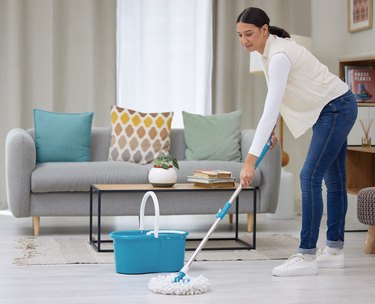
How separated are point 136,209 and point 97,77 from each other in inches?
75.6

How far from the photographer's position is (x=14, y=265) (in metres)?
4.01

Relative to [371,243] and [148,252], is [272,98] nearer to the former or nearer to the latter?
[148,252]

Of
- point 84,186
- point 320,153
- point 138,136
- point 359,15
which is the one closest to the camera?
point 320,153

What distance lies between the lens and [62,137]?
5.51 meters

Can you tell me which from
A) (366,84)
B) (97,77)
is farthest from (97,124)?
(366,84)

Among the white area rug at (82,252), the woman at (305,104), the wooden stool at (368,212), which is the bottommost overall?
the white area rug at (82,252)

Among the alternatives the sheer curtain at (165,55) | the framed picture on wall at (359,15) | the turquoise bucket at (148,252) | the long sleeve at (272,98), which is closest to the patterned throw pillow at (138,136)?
the sheer curtain at (165,55)

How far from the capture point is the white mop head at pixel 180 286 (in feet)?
10.8

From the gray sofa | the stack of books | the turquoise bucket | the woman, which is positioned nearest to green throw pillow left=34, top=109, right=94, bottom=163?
the gray sofa

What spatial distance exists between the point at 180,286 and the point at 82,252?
124 cm

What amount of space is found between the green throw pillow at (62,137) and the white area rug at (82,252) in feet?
2.21

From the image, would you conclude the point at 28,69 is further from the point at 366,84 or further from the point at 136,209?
the point at 366,84

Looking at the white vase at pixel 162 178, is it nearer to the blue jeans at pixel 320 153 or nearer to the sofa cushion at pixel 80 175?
the sofa cushion at pixel 80 175

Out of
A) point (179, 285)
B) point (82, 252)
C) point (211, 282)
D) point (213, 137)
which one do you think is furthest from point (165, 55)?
point (179, 285)
